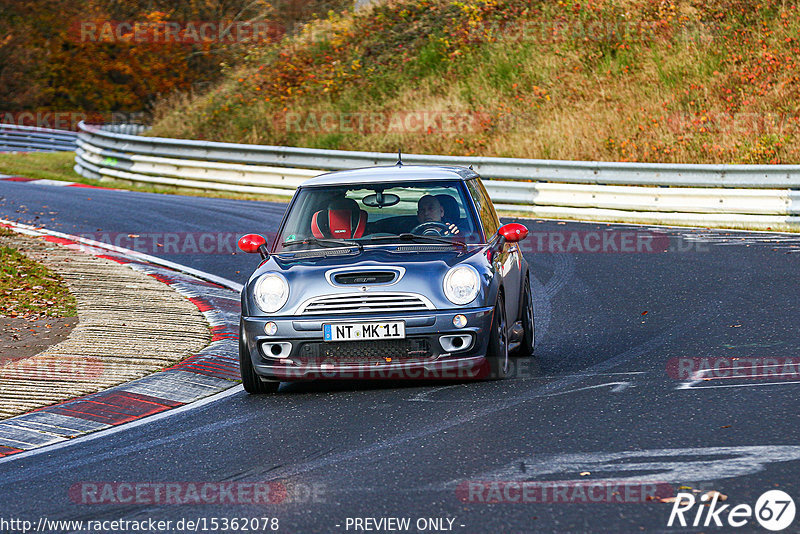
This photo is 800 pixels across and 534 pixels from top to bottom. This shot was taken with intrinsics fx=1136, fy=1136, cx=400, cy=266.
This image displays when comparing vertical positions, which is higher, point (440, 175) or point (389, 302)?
point (440, 175)

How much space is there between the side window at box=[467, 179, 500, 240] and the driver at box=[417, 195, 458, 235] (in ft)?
1.03

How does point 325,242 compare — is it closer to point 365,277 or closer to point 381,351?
point 365,277

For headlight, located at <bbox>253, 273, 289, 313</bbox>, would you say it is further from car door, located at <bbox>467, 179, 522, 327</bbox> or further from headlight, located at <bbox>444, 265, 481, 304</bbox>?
car door, located at <bbox>467, 179, 522, 327</bbox>

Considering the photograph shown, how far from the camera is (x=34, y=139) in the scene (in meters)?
36.5

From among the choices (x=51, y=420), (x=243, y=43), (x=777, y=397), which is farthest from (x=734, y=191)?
(x=243, y=43)

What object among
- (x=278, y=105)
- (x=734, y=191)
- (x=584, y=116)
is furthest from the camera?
(x=278, y=105)

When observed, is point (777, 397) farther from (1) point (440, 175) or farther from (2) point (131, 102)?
(2) point (131, 102)

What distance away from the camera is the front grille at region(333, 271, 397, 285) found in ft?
25.5

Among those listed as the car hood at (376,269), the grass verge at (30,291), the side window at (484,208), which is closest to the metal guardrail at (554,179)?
the side window at (484,208)

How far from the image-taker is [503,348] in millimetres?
8047

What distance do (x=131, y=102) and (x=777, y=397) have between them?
43.0m

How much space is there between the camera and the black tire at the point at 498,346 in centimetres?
783

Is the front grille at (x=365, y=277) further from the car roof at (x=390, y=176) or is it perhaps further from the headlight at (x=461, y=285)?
the car roof at (x=390, y=176)

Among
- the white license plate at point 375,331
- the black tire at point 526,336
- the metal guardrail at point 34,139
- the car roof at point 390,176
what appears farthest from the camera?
the metal guardrail at point 34,139
